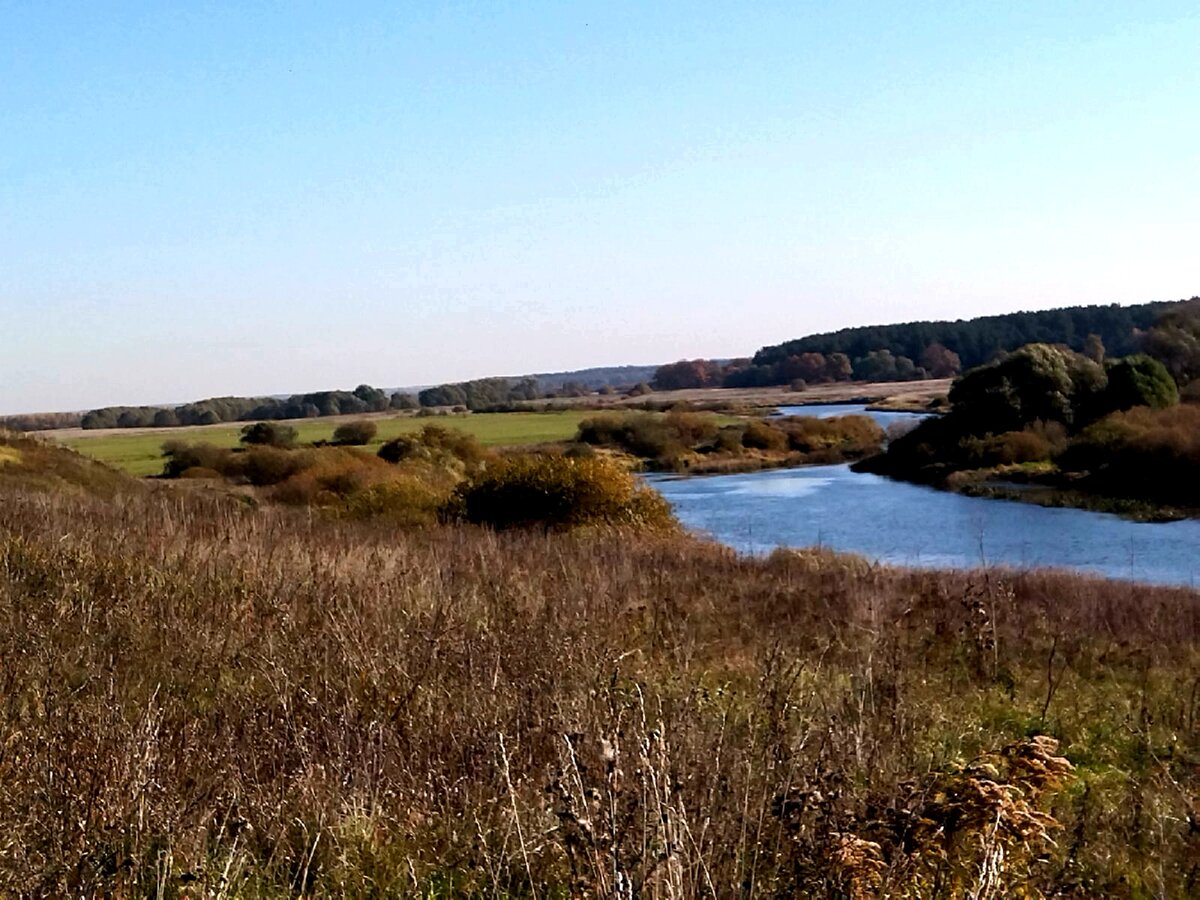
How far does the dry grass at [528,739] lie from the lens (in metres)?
3.28

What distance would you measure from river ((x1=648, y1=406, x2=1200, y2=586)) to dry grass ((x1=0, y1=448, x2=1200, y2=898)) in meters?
11.0

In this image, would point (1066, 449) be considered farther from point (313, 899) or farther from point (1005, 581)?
point (313, 899)

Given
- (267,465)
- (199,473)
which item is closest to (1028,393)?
(267,465)

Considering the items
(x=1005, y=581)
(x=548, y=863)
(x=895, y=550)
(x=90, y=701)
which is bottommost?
(x=895, y=550)

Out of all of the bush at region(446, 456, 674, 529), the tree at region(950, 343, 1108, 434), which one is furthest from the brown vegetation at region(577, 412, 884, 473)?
the bush at region(446, 456, 674, 529)

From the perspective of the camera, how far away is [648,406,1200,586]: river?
2498cm

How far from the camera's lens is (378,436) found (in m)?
63.6

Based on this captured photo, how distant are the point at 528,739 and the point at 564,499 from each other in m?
20.5

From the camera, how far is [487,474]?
2697 cm

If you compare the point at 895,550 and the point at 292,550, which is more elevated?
the point at 292,550

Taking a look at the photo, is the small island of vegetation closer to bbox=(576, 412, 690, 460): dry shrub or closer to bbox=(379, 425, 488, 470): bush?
bbox=(576, 412, 690, 460): dry shrub

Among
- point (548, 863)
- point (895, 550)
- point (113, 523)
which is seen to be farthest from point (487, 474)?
point (548, 863)

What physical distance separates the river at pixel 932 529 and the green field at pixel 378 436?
1955cm

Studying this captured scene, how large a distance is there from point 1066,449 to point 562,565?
38.1 m
